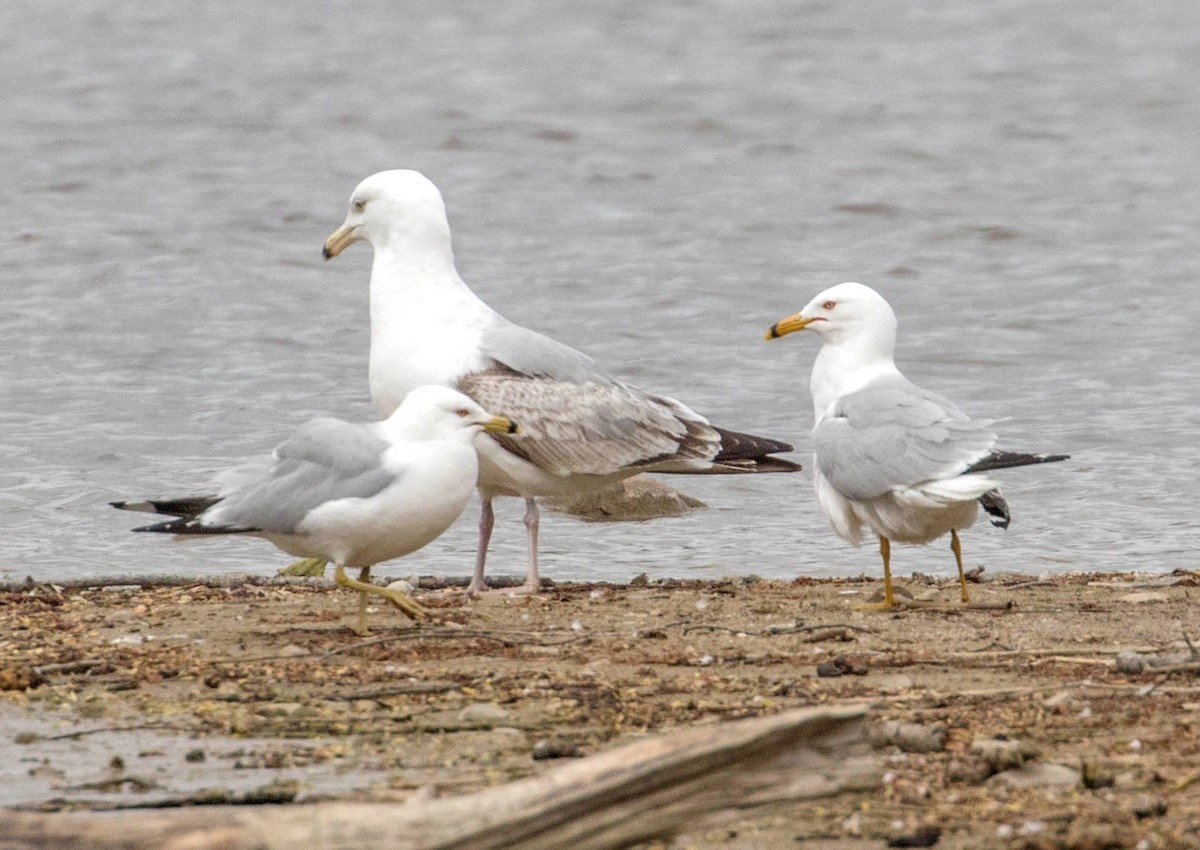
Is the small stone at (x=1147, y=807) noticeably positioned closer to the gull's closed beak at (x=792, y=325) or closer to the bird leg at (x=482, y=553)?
the bird leg at (x=482, y=553)

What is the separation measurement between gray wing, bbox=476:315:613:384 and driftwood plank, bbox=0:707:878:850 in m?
4.16

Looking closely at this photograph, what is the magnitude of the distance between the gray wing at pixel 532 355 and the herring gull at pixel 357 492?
4.79 ft

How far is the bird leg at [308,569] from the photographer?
7.83 meters

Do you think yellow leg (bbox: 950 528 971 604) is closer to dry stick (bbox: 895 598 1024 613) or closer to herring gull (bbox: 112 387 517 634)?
dry stick (bbox: 895 598 1024 613)

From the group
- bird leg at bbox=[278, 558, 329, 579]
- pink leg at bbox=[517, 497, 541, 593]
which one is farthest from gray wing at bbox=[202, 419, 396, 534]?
bird leg at bbox=[278, 558, 329, 579]

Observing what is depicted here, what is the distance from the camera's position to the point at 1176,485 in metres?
9.95

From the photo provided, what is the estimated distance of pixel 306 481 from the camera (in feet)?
19.8

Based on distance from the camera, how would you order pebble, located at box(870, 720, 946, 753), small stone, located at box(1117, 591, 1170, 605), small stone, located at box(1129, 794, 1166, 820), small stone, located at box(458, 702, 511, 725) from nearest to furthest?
small stone, located at box(1129, 794, 1166, 820) → pebble, located at box(870, 720, 946, 753) → small stone, located at box(458, 702, 511, 725) → small stone, located at box(1117, 591, 1170, 605)

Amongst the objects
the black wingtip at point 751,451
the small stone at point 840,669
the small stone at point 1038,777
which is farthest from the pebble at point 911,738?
the black wingtip at point 751,451

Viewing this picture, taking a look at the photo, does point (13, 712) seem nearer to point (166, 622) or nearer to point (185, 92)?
point (166, 622)

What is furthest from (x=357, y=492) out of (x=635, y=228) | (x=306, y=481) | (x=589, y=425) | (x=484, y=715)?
(x=635, y=228)

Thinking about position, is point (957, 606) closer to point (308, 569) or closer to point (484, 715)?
point (484, 715)

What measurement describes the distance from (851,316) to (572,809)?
4.52 meters

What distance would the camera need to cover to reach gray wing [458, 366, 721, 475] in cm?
761
